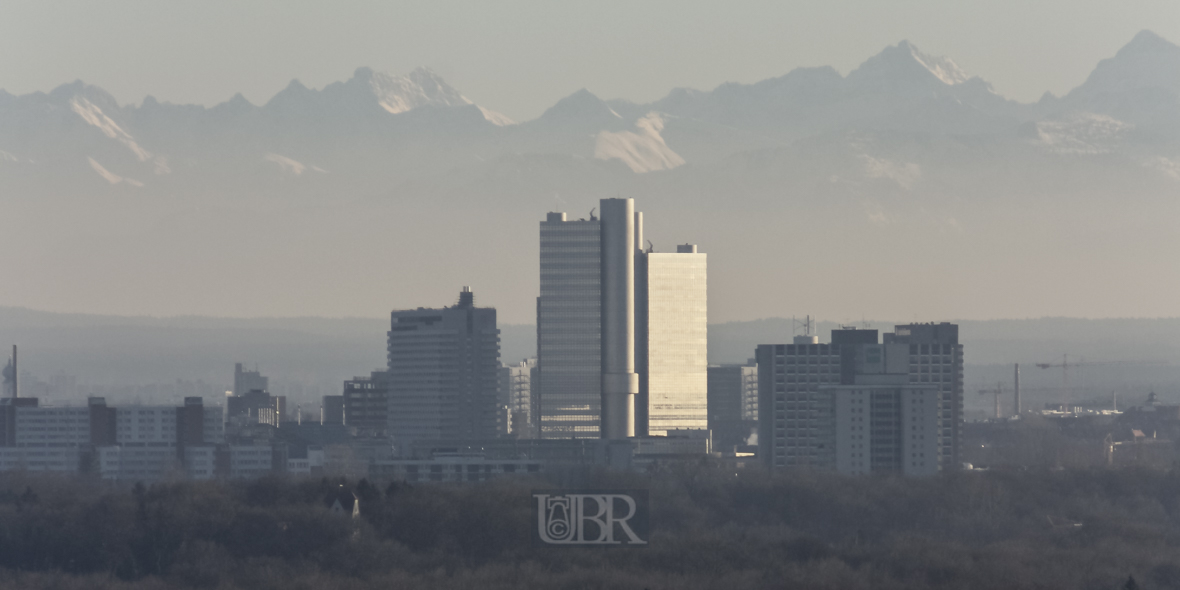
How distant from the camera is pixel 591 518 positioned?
144500 mm

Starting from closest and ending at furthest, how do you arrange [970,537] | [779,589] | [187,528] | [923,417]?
1. [779,589]
2. [187,528]
3. [970,537]
4. [923,417]

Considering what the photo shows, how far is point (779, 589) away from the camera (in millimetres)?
119500

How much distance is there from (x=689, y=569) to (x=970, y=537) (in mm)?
31150

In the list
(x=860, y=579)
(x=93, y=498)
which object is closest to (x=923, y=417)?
(x=860, y=579)

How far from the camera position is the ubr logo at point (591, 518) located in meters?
136

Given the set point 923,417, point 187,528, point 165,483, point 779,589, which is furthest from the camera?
point 923,417

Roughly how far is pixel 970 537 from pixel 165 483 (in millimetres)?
65477

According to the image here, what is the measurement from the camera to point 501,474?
627 ft

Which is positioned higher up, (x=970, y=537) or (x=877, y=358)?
(x=877, y=358)

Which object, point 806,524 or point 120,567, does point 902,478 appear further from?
point 120,567

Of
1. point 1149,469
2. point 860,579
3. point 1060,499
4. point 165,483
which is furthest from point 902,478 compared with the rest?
point 165,483

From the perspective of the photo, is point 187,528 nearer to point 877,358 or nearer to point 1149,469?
point 877,358

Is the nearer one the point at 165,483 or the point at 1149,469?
the point at 165,483

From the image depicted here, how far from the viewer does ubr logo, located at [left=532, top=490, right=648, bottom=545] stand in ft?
447
